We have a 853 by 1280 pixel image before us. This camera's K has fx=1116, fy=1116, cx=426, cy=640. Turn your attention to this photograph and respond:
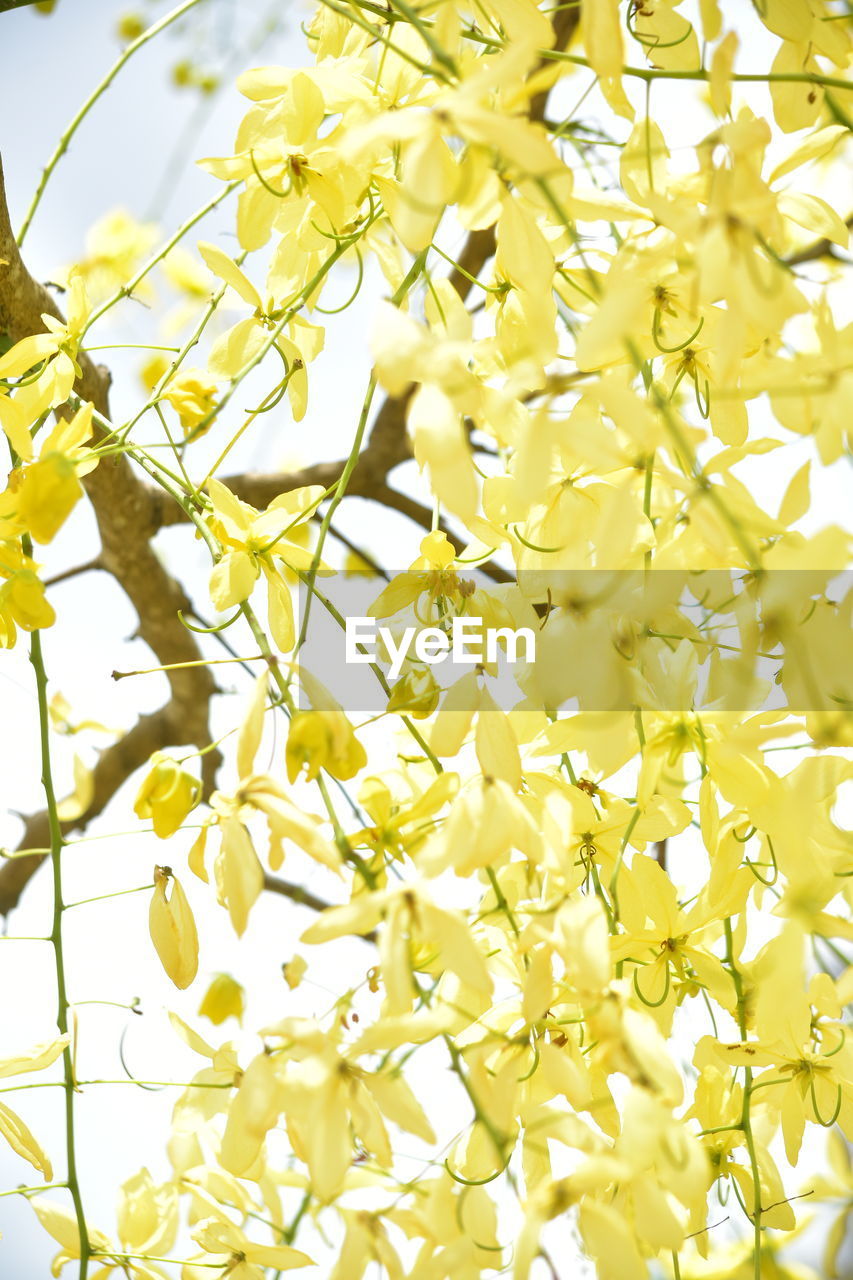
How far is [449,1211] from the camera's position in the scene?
313 mm

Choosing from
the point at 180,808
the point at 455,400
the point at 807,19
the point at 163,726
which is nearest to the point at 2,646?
the point at 180,808

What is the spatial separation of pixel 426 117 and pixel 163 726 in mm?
782

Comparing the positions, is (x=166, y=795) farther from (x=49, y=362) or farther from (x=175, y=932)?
(x=49, y=362)

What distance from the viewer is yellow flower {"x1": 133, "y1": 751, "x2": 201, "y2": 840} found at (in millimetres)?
319

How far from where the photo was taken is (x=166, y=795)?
12.6 inches

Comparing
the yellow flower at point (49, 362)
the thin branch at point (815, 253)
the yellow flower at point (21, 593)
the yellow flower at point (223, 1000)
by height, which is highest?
the thin branch at point (815, 253)

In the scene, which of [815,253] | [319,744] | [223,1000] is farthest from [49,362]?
[815,253]

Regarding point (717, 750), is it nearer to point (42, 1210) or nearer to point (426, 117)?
point (426, 117)

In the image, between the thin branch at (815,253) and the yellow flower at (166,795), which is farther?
the thin branch at (815,253)

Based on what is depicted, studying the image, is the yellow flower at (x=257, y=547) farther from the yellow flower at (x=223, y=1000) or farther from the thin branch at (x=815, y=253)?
the thin branch at (x=815, y=253)

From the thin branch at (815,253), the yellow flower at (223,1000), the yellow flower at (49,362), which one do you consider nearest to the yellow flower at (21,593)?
the yellow flower at (49,362)

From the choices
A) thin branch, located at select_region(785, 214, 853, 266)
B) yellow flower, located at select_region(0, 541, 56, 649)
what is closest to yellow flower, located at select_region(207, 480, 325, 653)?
yellow flower, located at select_region(0, 541, 56, 649)

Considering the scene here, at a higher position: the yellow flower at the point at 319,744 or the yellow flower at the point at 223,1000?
the yellow flower at the point at 319,744

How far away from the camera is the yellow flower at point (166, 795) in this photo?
32cm
